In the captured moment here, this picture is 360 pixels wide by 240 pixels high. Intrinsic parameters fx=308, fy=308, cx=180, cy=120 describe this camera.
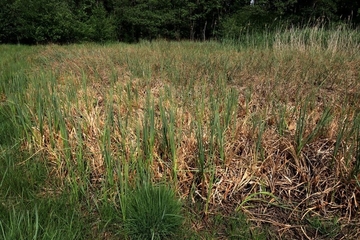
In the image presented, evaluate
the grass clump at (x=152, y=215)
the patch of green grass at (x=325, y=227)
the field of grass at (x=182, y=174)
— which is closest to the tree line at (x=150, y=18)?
the field of grass at (x=182, y=174)

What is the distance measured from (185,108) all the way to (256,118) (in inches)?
23.8

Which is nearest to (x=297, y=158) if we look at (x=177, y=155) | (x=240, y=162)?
(x=240, y=162)

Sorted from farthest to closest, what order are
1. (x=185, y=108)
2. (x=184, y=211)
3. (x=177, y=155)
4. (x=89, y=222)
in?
(x=185, y=108), (x=177, y=155), (x=184, y=211), (x=89, y=222)

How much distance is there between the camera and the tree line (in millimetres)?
15539

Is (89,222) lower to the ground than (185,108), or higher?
lower

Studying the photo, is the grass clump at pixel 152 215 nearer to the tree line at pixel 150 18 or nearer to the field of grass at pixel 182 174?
the field of grass at pixel 182 174

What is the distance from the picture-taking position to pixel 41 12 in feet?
51.9

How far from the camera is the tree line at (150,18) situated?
51.0ft

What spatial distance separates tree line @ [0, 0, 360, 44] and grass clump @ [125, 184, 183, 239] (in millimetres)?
9509

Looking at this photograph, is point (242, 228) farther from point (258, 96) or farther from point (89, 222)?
point (258, 96)

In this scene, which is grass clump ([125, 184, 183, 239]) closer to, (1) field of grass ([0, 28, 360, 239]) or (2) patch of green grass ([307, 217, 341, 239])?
(1) field of grass ([0, 28, 360, 239])

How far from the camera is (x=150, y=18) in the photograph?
71.1 feet

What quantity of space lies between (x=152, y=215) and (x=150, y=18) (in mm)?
21606

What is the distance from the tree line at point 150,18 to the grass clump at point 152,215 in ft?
31.2
